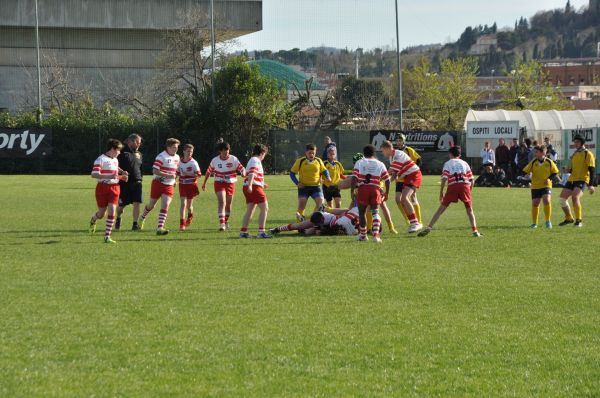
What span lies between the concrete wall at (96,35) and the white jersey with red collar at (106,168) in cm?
5157

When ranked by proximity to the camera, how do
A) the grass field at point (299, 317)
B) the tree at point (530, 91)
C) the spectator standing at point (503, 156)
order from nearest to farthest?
the grass field at point (299, 317), the spectator standing at point (503, 156), the tree at point (530, 91)

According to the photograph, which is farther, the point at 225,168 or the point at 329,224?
the point at 225,168

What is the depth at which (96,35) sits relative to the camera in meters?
70.1

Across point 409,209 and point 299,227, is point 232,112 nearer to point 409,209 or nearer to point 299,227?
point 409,209

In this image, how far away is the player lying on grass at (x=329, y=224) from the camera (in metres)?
18.6

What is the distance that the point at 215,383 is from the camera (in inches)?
282

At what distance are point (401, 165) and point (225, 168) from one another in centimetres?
358

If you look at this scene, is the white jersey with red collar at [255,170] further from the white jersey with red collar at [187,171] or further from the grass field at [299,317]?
the white jersey with red collar at [187,171]

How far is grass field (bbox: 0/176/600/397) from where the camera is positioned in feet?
23.9

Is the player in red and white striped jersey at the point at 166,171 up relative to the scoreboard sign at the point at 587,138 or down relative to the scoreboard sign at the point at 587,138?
down

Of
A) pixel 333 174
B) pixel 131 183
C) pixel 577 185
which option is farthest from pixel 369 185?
pixel 577 185

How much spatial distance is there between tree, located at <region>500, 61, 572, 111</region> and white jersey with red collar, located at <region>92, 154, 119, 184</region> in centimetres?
6546

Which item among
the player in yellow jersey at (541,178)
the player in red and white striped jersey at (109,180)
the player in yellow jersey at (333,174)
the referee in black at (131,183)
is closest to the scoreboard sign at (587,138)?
the player in yellow jersey at (541,178)

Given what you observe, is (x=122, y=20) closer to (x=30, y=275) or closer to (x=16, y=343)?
(x=30, y=275)
